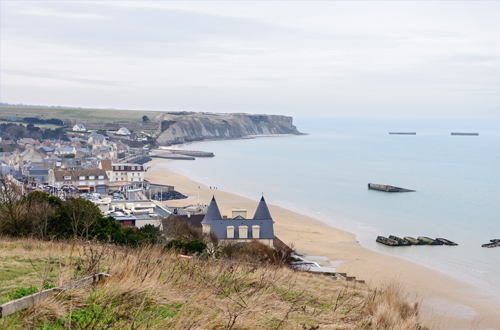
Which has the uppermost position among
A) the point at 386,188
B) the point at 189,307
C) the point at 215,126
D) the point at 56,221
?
the point at 215,126

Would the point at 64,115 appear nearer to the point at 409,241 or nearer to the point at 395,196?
the point at 395,196

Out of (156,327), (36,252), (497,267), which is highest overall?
(156,327)

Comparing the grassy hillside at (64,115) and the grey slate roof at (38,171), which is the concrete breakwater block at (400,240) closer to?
the grey slate roof at (38,171)

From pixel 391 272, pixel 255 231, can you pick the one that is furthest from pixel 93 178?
pixel 391 272

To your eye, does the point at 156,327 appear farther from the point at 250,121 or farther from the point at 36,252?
the point at 250,121

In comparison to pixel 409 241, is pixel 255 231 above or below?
above

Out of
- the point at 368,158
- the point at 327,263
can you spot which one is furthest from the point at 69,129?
the point at 327,263

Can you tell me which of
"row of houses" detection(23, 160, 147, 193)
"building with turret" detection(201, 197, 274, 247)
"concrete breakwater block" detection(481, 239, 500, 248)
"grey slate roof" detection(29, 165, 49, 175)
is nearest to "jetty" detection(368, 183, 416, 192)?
"concrete breakwater block" detection(481, 239, 500, 248)
